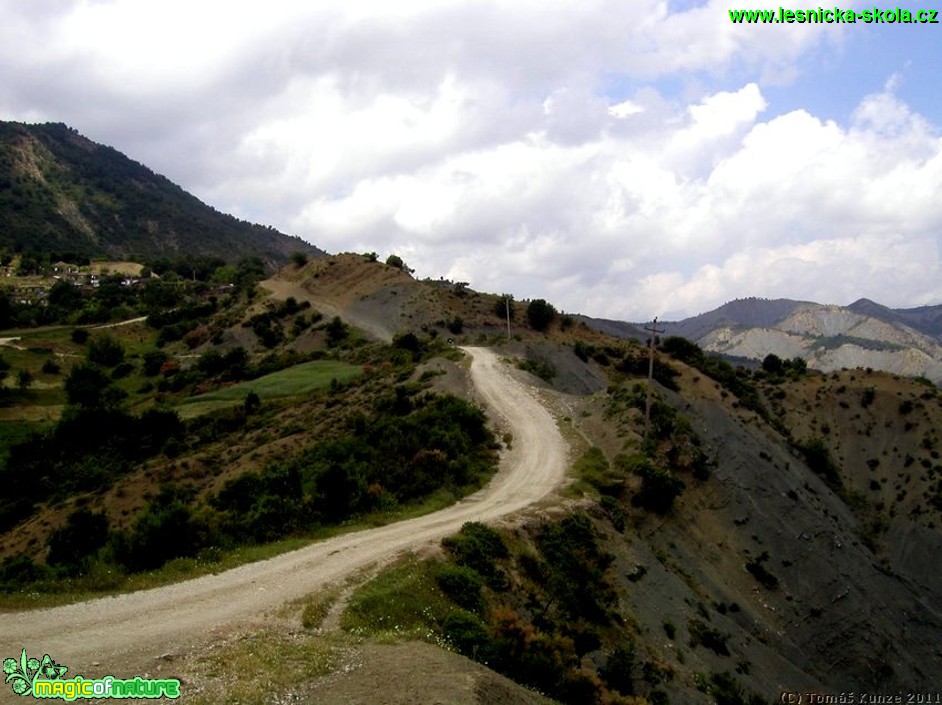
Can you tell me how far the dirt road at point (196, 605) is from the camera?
13156 mm

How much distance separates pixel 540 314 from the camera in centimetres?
8888

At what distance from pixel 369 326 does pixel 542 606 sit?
68525 mm

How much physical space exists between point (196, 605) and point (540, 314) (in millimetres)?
75519

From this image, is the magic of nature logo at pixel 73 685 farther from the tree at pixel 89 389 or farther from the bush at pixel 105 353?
the bush at pixel 105 353

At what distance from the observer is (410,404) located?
135 ft

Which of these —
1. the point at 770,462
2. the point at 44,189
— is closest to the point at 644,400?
the point at 770,462

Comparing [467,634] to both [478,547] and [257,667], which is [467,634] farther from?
[478,547]

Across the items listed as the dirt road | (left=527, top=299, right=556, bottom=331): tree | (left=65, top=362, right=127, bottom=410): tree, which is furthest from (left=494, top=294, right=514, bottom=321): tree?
the dirt road

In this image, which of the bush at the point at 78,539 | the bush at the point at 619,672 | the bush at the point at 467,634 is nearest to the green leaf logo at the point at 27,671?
the bush at the point at 467,634

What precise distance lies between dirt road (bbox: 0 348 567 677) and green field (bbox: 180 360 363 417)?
33.5 metres

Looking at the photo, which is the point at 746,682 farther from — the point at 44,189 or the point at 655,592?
the point at 44,189

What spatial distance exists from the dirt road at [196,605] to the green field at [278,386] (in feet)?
110

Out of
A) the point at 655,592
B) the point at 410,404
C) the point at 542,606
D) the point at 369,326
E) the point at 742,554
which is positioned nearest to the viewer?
the point at 542,606

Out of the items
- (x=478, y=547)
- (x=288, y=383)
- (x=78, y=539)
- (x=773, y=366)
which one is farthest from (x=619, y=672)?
(x=773, y=366)
